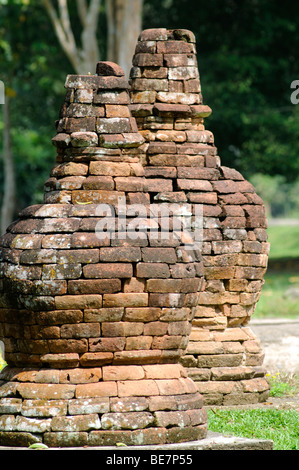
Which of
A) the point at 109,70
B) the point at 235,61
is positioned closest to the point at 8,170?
the point at 235,61

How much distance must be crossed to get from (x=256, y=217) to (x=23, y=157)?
900 inches

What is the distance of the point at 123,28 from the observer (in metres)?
18.7

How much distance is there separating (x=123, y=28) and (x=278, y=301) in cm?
679

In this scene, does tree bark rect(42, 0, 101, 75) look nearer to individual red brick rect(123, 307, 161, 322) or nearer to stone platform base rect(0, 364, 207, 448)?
individual red brick rect(123, 307, 161, 322)

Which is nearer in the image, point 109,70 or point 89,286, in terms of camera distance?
point 89,286

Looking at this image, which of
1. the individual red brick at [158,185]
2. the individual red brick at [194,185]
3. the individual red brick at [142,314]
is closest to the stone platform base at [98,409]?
the individual red brick at [142,314]

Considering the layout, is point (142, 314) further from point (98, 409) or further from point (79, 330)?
point (98, 409)

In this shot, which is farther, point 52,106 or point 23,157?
point 23,157

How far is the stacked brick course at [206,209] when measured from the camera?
794cm

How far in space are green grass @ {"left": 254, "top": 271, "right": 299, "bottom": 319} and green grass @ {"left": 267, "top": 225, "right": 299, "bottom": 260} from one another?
1351 centimetres

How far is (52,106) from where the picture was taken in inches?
1049

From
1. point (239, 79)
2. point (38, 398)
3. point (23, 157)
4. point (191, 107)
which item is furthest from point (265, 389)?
point (23, 157)

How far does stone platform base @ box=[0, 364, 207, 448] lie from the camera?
5324 millimetres
